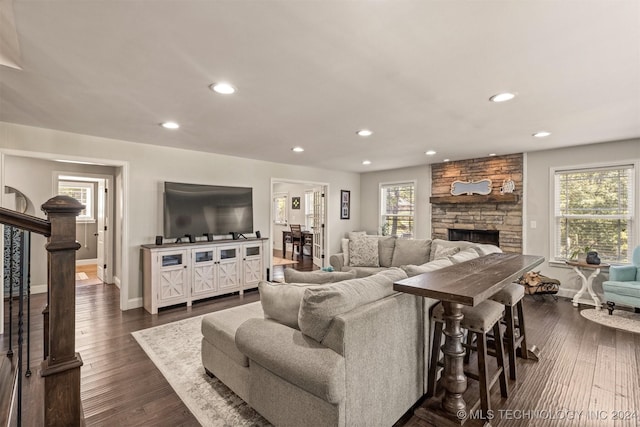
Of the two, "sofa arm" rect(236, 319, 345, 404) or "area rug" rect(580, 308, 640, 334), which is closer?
"sofa arm" rect(236, 319, 345, 404)

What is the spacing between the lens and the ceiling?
152cm

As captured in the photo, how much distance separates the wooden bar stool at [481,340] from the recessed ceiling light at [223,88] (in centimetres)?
231

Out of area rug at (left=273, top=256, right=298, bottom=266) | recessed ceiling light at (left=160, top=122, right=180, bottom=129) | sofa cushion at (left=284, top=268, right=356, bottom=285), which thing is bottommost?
area rug at (left=273, top=256, right=298, bottom=266)

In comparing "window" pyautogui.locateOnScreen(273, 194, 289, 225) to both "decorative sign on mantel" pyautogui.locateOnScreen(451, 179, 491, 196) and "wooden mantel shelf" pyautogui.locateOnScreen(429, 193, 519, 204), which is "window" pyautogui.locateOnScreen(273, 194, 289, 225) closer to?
"wooden mantel shelf" pyautogui.locateOnScreen(429, 193, 519, 204)

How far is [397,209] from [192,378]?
5.51 metres

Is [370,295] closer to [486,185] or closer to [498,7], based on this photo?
[498,7]

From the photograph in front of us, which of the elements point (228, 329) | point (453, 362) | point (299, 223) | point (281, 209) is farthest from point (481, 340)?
point (281, 209)

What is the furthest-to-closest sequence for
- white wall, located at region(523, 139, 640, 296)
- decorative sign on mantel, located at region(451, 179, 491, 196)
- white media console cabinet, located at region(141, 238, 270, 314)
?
1. decorative sign on mantel, located at region(451, 179, 491, 196)
2. white wall, located at region(523, 139, 640, 296)
3. white media console cabinet, located at region(141, 238, 270, 314)

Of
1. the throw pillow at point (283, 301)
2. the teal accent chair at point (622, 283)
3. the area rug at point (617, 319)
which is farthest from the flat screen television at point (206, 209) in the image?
the teal accent chair at point (622, 283)

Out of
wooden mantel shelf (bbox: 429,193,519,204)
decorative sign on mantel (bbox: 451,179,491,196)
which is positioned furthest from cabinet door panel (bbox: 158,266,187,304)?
decorative sign on mantel (bbox: 451,179,491,196)

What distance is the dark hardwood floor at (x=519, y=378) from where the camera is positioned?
2029 millimetres

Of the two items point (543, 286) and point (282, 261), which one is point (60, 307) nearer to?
point (543, 286)

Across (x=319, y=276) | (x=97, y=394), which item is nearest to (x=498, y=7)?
(x=319, y=276)

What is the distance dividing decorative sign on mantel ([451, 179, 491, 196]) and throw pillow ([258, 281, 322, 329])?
4682 millimetres
